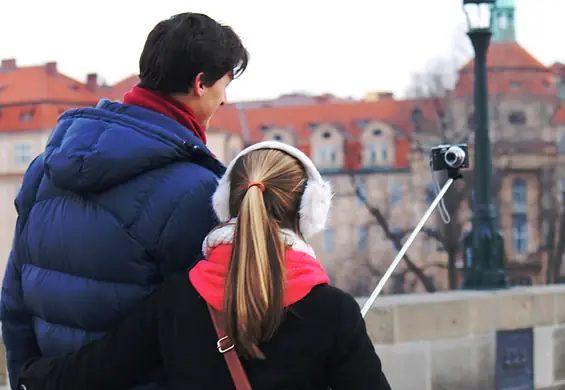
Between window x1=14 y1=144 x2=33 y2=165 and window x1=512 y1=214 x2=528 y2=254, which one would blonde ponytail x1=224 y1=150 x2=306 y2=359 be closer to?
window x1=512 y1=214 x2=528 y2=254

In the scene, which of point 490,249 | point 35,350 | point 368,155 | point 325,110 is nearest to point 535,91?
point 368,155

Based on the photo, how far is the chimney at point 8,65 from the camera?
5847 centimetres

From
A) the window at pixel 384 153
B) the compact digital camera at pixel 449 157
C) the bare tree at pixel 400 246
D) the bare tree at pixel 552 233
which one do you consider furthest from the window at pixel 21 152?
the compact digital camera at pixel 449 157

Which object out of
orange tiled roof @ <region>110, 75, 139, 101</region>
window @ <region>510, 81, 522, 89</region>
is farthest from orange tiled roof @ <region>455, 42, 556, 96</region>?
orange tiled roof @ <region>110, 75, 139, 101</region>

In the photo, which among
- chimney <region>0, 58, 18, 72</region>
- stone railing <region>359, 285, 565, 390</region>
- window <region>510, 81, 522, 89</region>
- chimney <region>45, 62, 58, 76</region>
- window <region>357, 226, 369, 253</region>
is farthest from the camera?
chimney <region>0, 58, 18, 72</region>

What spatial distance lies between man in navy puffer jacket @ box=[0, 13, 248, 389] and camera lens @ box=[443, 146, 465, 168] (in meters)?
0.98

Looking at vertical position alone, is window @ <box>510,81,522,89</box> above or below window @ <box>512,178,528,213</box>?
above

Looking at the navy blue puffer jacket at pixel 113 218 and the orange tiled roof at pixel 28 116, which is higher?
the navy blue puffer jacket at pixel 113 218

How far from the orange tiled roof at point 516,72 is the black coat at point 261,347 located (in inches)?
1656

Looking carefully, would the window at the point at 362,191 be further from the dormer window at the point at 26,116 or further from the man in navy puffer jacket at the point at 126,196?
the man in navy puffer jacket at the point at 126,196

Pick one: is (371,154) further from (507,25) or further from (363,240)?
(363,240)

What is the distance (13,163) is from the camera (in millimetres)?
55250

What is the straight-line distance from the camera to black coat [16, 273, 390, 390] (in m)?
1.74

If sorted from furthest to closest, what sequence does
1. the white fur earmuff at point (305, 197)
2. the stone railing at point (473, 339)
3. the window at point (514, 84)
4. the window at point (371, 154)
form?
1. the window at point (371, 154)
2. the window at point (514, 84)
3. the stone railing at point (473, 339)
4. the white fur earmuff at point (305, 197)
